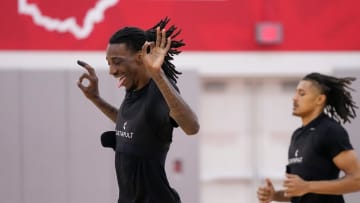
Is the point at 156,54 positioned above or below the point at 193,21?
below

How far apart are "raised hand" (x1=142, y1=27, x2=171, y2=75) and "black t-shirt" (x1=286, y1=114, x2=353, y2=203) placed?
1.50 metres

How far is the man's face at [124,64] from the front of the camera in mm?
3346

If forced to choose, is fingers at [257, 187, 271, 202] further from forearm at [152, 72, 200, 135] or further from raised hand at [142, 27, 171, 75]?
raised hand at [142, 27, 171, 75]

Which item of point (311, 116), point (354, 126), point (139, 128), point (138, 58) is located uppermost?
point (138, 58)

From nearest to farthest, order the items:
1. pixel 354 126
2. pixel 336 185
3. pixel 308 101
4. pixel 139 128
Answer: pixel 139 128 → pixel 336 185 → pixel 308 101 → pixel 354 126

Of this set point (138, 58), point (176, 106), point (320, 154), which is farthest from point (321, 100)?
point (176, 106)

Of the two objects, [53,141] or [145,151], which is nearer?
[145,151]

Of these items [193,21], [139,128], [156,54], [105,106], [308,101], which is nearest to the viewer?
[156,54]

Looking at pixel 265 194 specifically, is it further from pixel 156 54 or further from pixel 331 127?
pixel 156 54

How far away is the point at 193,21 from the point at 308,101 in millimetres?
3178

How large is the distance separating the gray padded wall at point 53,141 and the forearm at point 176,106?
4008 millimetres

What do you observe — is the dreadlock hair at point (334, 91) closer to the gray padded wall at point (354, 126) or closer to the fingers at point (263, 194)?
the fingers at point (263, 194)

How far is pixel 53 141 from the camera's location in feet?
23.1

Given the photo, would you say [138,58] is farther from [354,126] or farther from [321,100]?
[354,126]
